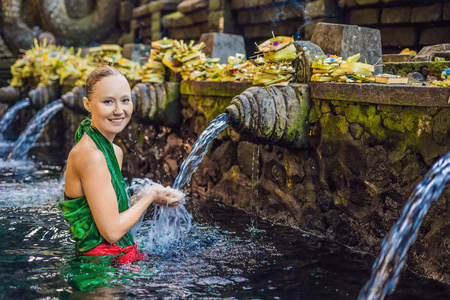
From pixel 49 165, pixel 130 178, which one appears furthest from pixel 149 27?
pixel 130 178

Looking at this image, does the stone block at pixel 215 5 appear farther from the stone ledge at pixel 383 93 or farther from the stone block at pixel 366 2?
the stone ledge at pixel 383 93

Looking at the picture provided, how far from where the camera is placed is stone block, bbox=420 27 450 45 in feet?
19.5

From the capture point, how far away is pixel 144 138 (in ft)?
22.4

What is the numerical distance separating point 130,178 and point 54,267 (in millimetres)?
3435

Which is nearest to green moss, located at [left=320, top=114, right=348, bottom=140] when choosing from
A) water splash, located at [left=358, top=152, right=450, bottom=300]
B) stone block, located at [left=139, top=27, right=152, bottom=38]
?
water splash, located at [left=358, top=152, right=450, bottom=300]

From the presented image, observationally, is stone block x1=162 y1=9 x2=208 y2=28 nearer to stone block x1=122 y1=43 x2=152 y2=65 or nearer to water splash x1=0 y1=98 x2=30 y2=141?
stone block x1=122 y1=43 x2=152 y2=65

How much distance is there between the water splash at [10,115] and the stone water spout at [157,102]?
4.52 meters

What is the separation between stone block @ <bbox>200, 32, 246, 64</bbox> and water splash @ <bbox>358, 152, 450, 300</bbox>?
4.14 m

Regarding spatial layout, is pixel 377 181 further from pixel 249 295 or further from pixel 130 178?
pixel 130 178

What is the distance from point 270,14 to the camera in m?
8.69

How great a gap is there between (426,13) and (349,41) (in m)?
2.16

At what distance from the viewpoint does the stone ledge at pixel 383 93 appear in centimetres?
315

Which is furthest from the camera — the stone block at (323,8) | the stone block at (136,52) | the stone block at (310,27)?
the stone block at (136,52)

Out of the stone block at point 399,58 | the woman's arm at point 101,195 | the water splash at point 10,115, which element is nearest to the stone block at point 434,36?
the stone block at point 399,58
